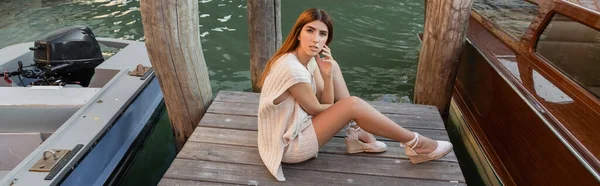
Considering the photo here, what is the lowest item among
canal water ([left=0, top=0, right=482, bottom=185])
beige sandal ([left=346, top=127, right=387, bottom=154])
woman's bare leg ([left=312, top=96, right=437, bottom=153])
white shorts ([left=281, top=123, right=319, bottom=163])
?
canal water ([left=0, top=0, right=482, bottom=185])

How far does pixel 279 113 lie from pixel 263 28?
1.41 metres

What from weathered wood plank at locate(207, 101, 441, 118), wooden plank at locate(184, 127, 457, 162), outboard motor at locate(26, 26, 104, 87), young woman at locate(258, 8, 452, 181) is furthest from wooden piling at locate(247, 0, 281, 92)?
outboard motor at locate(26, 26, 104, 87)

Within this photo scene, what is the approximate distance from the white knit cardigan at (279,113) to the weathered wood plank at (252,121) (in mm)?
646

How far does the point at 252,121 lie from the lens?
10.5 feet

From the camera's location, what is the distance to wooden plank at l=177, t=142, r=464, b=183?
2506 mm

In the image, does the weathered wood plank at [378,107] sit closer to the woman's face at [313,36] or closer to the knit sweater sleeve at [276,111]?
the knit sweater sleeve at [276,111]

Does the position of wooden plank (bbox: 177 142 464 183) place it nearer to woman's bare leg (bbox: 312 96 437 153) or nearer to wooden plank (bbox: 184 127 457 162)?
wooden plank (bbox: 184 127 457 162)

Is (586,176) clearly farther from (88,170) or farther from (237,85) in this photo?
(237,85)

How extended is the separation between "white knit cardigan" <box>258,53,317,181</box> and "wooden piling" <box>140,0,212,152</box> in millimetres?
837

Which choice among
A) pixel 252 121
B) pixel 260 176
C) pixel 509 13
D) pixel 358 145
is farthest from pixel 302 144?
pixel 509 13

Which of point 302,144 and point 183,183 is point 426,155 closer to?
point 302,144

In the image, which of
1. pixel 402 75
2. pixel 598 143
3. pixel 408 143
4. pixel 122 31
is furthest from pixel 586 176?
pixel 122 31

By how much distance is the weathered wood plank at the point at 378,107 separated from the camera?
331 cm

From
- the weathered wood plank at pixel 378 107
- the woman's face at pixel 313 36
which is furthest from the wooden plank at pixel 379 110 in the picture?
the woman's face at pixel 313 36
